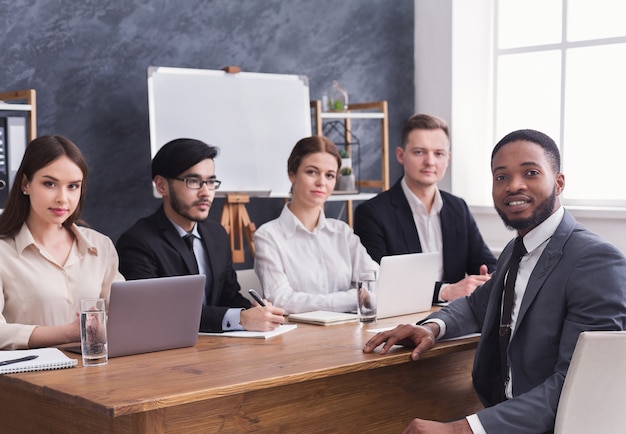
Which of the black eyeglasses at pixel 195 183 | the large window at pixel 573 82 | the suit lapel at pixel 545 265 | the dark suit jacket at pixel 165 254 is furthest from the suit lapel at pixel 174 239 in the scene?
the large window at pixel 573 82

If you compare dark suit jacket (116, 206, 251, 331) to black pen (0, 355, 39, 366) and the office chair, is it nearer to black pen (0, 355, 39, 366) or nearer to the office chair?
black pen (0, 355, 39, 366)

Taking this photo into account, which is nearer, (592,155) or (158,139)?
(158,139)

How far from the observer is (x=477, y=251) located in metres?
4.16

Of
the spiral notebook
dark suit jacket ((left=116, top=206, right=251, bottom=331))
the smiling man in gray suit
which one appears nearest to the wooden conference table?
the spiral notebook

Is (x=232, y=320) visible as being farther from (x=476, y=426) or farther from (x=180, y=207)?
(x=476, y=426)

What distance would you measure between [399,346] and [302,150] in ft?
4.12

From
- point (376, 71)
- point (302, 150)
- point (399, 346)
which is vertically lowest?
point (399, 346)

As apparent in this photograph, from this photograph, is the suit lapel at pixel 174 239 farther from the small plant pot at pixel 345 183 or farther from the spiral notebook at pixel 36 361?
the small plant pot at pixel 345 183

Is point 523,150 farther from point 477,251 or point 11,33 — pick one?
point 11,33

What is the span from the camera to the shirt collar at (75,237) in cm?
292

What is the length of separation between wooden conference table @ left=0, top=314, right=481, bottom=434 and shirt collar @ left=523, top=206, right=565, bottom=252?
0.45 m

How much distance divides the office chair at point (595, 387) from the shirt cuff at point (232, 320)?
126cm

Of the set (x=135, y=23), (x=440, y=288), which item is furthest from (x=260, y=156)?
(x=440, y=288)

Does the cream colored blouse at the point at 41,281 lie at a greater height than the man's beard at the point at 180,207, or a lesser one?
lesser
